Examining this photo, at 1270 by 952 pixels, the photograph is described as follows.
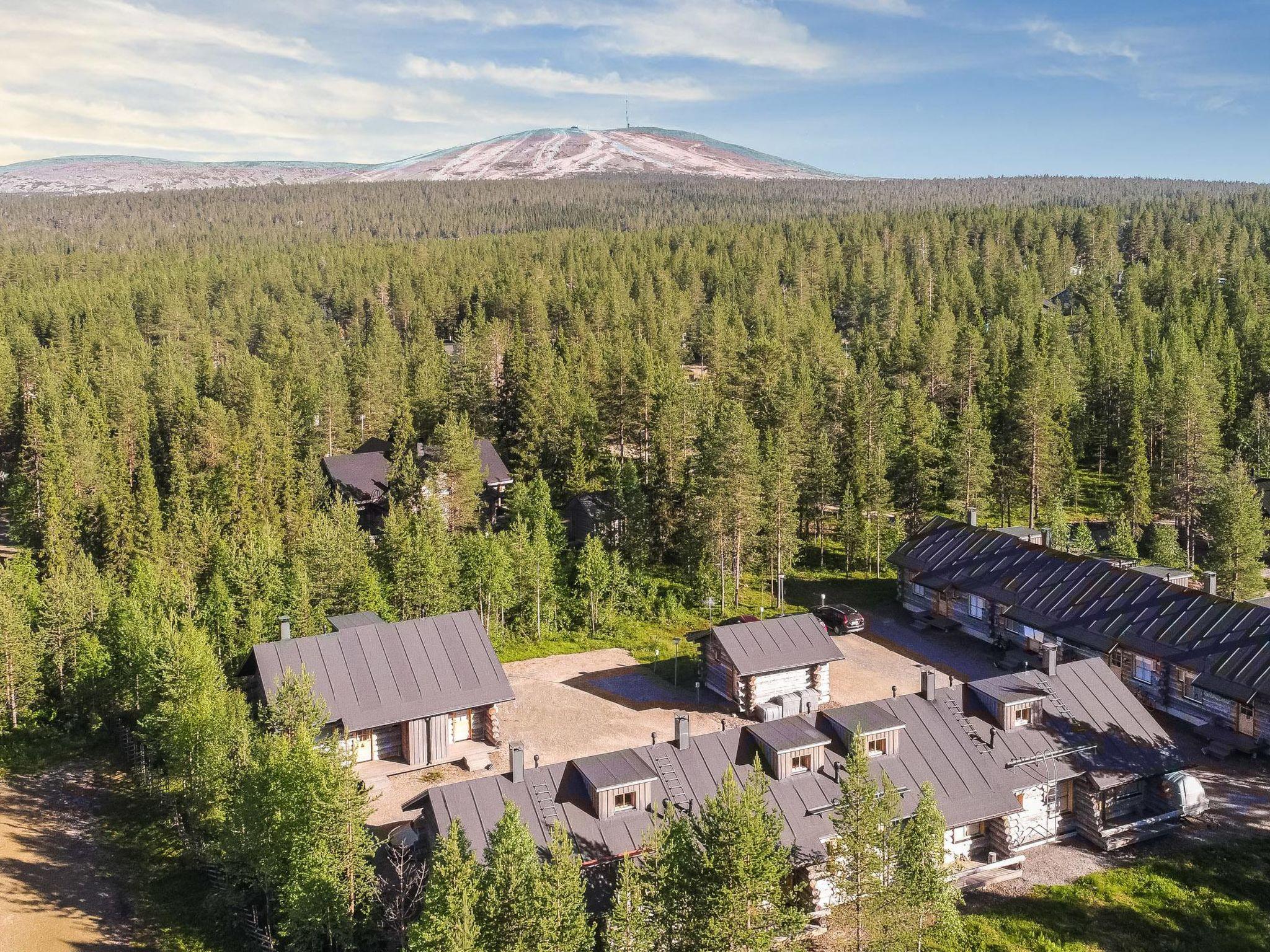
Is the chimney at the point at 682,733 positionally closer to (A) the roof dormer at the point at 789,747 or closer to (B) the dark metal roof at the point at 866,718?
(A) the roof dormer at the point at 789,747

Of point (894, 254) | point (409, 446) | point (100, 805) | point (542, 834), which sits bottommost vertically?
point (100, 805)

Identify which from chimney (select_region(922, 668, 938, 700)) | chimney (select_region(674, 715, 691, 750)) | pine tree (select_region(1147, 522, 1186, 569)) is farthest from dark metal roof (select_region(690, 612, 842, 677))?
pine tree (select_region(1147, 522, 1186, 569))

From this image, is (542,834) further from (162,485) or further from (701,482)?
(162,485)

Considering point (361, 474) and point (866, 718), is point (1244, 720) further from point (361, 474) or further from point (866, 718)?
point (361, 474)

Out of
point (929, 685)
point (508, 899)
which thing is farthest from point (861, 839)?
point (929, 685)

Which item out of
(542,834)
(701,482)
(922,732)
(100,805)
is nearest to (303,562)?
(100,805)

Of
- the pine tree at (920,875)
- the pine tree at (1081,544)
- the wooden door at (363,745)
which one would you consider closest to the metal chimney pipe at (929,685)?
the pine tree at (920,875)
